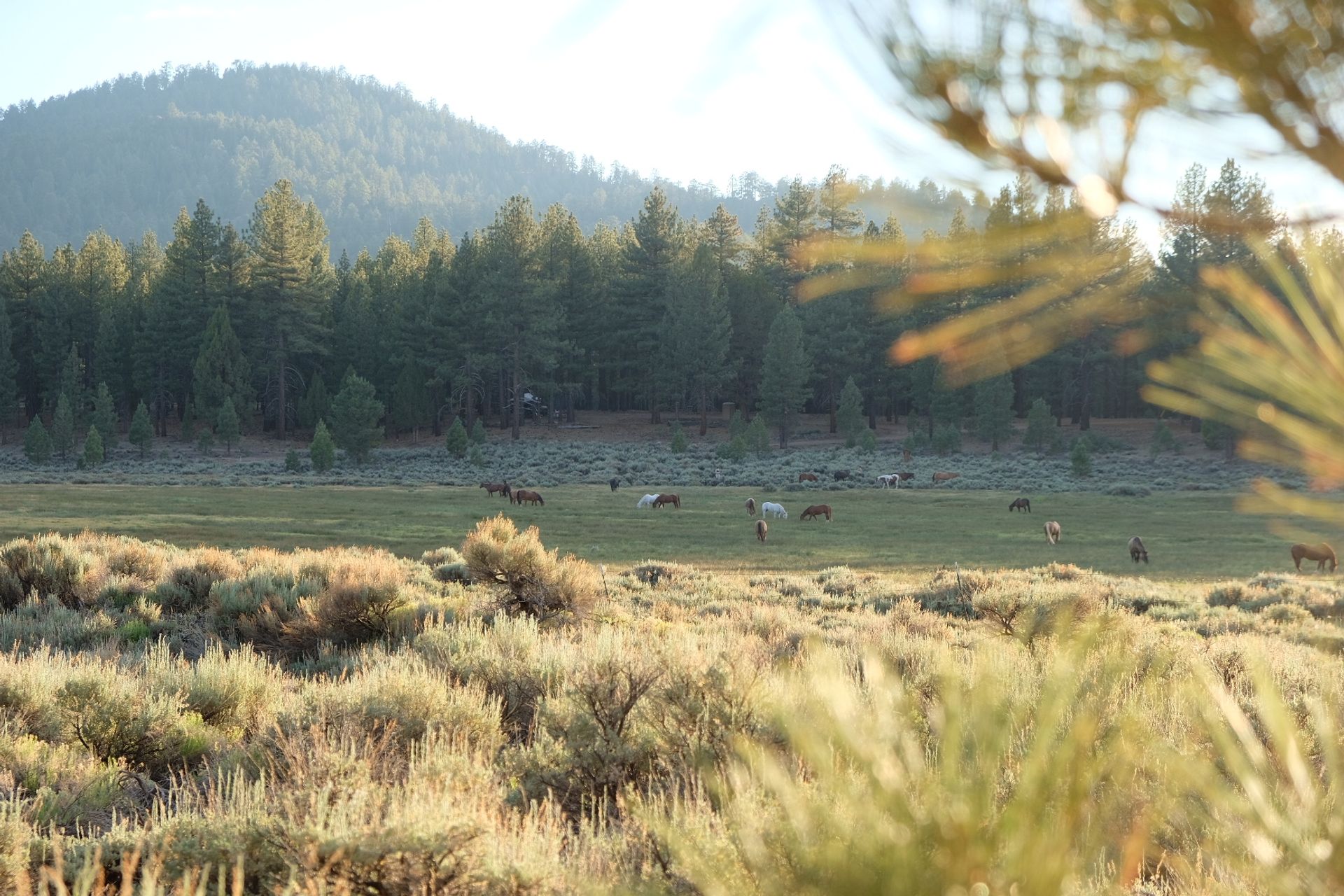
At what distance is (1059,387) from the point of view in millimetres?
71188

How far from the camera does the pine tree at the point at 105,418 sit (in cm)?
5938

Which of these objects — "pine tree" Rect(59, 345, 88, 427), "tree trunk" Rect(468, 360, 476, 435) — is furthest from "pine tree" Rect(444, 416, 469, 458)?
"pine tree" Rect(59, 345, 88, 427)

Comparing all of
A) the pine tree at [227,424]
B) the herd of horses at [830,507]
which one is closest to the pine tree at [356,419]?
the pine tree at [227,424]

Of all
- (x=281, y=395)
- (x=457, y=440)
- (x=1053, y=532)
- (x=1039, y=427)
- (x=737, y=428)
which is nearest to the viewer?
(x=1053, y=532)

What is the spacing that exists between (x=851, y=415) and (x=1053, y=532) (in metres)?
33.5

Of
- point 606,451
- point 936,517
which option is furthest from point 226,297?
point 936,517

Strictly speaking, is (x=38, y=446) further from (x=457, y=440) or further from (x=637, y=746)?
(x=637, y=746)

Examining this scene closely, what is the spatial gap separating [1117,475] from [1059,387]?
84.0 ft

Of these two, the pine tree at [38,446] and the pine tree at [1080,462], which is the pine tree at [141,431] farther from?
the pine tree at [1080,462]

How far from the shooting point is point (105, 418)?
196 feet

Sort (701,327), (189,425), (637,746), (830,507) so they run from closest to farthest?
(637,746) < (830,507) < (189,425) < (701,327)

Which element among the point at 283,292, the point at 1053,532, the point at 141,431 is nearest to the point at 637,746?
the point at 1053,532

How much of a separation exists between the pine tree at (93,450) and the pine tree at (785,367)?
39922 millimetres

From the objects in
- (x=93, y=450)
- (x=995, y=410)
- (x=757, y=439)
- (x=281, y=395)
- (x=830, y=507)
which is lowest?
(x=830, y=507)
